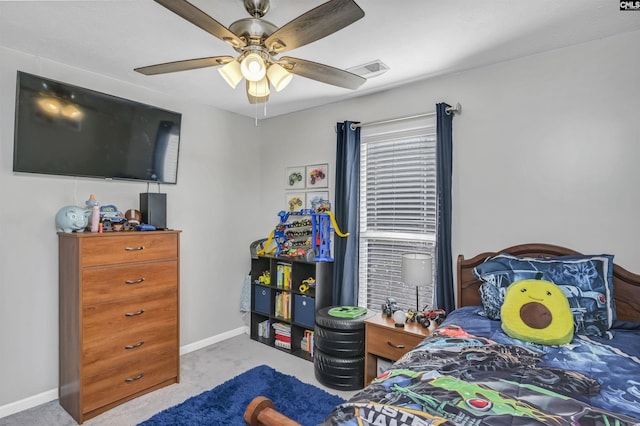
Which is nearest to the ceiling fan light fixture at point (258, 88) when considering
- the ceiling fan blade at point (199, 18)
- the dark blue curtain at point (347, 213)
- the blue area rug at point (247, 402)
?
the ceiling fan blade at point (199, 18)

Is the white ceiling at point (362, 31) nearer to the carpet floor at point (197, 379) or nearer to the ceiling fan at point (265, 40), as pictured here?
the ceiling fan at point (265, 40)

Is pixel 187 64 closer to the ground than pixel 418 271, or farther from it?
farther from it

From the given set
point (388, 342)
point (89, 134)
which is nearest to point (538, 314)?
point (388, 342)

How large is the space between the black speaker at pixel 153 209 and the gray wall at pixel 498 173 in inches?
9.4

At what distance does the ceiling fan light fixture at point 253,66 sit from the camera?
164 cm

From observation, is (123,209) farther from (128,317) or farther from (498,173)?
(498,173)

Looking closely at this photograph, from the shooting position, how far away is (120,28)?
211cm

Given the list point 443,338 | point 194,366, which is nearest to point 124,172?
point 194,366

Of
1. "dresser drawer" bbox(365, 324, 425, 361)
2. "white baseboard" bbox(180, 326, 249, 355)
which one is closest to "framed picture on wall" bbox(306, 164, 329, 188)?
"dresser drawer" bbox(365, 324, 425, 361)

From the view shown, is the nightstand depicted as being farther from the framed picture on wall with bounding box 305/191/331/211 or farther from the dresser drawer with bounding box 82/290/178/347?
the dresser drawer with bounding box 82/290/178/347

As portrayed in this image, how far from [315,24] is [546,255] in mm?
2115

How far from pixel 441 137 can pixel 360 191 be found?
92cm

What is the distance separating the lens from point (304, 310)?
11.2 ft

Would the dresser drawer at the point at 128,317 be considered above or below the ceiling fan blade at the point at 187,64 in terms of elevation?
below
